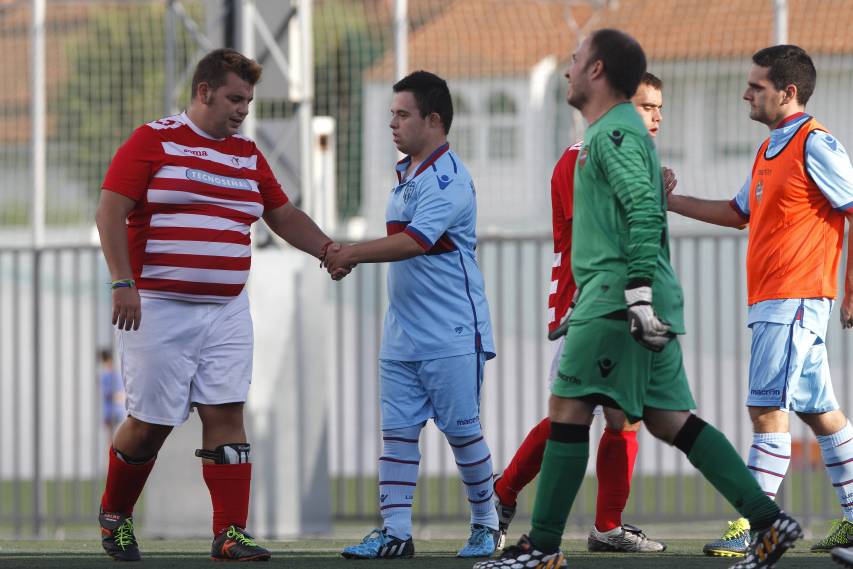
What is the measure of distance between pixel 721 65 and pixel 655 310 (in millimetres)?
6931

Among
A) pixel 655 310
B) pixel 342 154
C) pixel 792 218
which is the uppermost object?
pixel 342 154

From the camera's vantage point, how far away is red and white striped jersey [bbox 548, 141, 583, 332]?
235 inches

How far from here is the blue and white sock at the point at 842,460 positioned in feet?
20.2

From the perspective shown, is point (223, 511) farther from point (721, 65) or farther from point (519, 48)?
point (519, 48)

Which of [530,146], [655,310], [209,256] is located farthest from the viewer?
[530,146]

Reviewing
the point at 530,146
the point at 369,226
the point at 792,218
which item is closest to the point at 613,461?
the point at 792,218

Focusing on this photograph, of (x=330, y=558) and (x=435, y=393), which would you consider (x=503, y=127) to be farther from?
(x=330, y=558)

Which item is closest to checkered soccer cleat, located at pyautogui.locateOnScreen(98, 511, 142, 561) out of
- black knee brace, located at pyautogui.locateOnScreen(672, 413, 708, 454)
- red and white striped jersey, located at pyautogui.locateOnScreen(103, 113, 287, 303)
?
red and white striped jersey, located at pyautogui.locateOnScreen(103, 113, 287, 303)

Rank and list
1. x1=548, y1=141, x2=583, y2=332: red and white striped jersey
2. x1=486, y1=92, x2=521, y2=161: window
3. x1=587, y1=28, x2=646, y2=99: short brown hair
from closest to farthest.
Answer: x1=587, y1=28, x2=646, y2=99: short brown hair
x1=548, y1=141, x2=583, y2=332: red and white striped jersey
x1=486, y1=92, x2=521, y2=161: window

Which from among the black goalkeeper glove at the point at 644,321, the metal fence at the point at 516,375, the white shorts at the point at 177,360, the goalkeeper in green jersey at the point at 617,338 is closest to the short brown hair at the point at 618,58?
the goalkeeper in green jersey at the point at 617,338

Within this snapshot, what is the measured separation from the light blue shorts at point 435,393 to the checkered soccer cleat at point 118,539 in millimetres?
1025

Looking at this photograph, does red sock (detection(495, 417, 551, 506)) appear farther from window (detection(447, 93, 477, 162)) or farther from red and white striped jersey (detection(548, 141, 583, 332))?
window (detection(447, 93, 477, 162))

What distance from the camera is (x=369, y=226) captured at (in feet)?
38.1

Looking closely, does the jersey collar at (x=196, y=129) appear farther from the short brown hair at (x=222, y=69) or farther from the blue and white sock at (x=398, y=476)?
the blue and white sock at (x=398, y=476)
